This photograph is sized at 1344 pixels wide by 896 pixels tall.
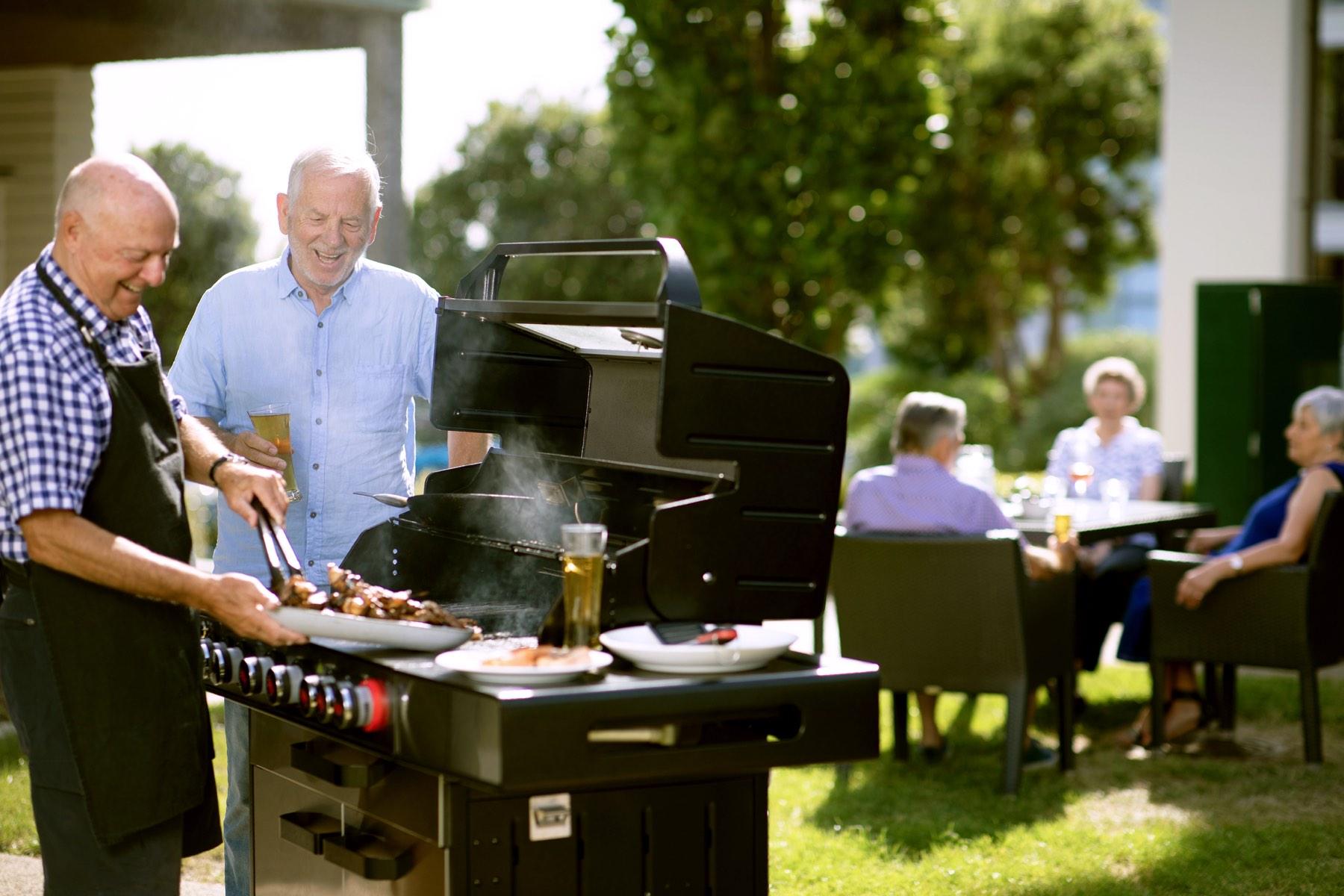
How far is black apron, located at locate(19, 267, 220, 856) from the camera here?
8.23ft

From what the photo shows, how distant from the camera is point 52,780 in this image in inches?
100

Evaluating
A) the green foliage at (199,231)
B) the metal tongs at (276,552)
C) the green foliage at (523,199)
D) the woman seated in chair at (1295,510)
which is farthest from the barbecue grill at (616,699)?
the green foliage at (199,231)

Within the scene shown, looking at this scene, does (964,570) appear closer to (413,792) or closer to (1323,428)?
(1323,428)

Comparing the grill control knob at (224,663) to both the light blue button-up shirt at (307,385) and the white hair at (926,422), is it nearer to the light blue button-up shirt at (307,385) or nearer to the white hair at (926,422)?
the light blue button-up shirt at (307,385)

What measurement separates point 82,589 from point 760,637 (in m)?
1.10

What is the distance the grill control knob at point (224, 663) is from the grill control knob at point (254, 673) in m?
0.02

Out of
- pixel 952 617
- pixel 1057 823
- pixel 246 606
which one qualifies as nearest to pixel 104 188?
pixel 246 606

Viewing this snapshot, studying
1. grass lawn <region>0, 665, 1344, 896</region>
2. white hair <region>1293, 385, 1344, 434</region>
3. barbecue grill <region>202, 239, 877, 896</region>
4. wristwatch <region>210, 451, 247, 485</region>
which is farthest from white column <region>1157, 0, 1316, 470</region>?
wristwatch <region>210, 451, 247, 485</region>

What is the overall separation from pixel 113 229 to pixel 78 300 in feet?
0.44

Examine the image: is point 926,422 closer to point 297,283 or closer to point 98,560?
point 297,283

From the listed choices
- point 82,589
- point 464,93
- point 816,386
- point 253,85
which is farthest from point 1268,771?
point 464,93

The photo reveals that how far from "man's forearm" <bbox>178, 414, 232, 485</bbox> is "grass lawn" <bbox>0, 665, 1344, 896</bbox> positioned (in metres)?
1.95

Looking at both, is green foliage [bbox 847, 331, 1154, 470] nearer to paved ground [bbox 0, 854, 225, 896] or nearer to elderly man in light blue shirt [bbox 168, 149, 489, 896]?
paved ground [bbox 0, 854, 225, 896]

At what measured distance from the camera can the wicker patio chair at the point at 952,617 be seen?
5.19 meters
